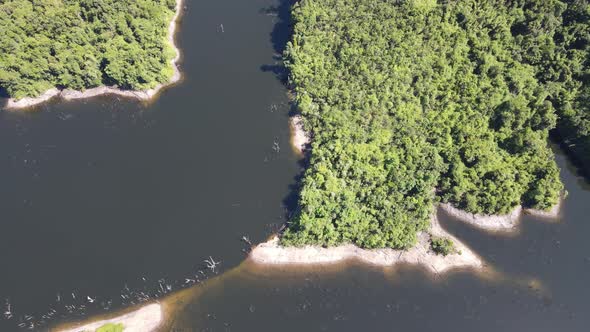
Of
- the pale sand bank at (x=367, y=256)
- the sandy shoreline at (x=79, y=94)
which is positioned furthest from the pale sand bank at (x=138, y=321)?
the sandy shoreline at (x=79, y=94)

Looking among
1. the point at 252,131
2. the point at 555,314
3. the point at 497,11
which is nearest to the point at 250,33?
the point at 252,131

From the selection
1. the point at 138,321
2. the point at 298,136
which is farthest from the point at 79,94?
the point at 138,321

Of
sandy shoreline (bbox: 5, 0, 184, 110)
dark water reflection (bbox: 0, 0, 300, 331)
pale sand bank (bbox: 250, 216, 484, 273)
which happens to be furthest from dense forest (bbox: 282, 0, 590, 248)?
sandy shoreline (bbox: 5, 0, 184, 110)

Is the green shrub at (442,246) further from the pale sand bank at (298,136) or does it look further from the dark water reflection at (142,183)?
the pale sand bank at (298,136)

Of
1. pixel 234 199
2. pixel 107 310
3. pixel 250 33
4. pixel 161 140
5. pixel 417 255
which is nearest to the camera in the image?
pixel 107 310

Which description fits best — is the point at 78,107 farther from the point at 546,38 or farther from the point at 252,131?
the point at 546,38

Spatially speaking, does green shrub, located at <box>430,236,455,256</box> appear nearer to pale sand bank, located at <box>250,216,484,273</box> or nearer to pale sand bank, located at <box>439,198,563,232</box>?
pale sand bank, located at <box>250,216,484,273</box>
